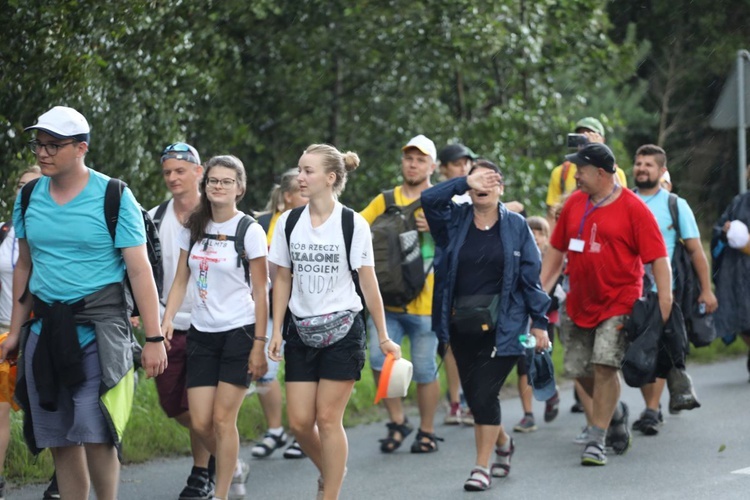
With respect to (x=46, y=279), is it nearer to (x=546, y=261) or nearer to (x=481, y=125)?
→ (x=546, y=261)

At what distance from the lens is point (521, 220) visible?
25.4 feet

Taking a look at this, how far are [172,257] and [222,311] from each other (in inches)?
26.4

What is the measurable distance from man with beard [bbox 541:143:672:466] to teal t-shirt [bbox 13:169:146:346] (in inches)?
140

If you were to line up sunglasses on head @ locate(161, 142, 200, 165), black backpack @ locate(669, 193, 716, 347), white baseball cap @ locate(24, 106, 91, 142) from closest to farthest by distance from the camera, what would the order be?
white baseball cap @ locate(24, 106, 91, 142) → sunglasses on head @ locate(161, 142, 200, 165) → black backpack @ locate(669, 193, 716, 347)

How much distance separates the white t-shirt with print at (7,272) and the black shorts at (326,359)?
1689 millimetres

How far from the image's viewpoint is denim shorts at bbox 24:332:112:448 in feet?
18.6

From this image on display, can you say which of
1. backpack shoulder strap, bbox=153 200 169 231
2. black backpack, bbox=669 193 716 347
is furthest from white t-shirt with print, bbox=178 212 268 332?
black backpack, bbox=669 193 716 347

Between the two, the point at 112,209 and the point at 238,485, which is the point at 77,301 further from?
the point at 238,485

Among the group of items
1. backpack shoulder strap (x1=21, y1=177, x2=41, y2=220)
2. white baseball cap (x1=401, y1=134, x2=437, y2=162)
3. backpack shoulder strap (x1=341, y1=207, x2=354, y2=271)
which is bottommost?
backpack shoulder strap (x1=341, y1=207, x2=354, y2=271)

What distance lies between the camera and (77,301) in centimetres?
573

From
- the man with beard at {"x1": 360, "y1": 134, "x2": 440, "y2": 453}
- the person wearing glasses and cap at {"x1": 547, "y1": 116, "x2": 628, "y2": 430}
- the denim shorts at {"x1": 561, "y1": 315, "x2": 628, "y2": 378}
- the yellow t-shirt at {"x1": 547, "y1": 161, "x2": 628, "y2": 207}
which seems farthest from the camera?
the yellow t-shirt at {"x1": 547, "y1": 161, "x2": 628, "y2": 207}

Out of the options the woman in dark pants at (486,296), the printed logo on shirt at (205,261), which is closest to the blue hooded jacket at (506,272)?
the woman in dark pants at (486,296)

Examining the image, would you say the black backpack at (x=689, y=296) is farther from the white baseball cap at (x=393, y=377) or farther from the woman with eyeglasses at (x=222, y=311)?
the woman with eyeglasses at (x=222, y=311)

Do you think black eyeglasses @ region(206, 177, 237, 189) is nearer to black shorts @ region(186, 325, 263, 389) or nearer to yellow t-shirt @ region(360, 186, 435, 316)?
black shorts @ region(186, 325, 263, 389)
